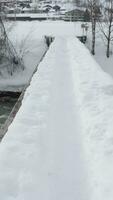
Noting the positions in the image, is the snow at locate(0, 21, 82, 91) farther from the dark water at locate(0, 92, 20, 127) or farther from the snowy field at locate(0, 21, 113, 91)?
the dark water at locate(0, 92, 20, 127)

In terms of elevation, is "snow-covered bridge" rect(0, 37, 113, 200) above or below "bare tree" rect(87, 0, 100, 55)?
above

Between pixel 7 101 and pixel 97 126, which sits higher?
pixel 97 126

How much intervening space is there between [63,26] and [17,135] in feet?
91.2

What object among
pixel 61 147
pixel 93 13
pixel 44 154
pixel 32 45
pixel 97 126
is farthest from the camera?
pixel 93 13

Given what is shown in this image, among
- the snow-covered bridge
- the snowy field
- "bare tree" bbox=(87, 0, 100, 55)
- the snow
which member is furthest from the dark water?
"bare tree" bbox=(87, 0, 100, 55)

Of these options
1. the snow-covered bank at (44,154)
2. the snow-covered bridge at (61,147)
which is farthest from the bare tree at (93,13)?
the snow-covered bank at (44,154)

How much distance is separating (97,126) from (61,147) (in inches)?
23.9

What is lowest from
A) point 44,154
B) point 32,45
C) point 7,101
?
point 7,101

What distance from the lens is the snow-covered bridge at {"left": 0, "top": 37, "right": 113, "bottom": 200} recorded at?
4391mm

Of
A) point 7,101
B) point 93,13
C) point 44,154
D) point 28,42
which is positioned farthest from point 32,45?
point 44,154

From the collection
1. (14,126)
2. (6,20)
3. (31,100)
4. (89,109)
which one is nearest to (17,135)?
(14,126)

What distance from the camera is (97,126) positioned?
5.97 meters

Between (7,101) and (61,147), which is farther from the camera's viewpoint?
(7,101)

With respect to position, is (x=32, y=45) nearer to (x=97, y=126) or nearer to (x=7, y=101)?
(x=7, y=101)
